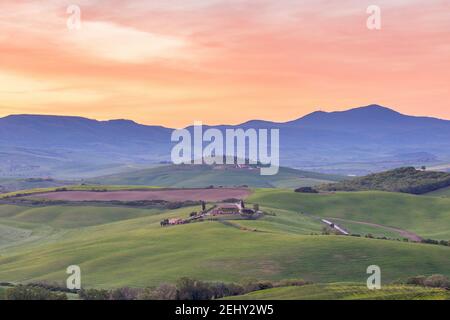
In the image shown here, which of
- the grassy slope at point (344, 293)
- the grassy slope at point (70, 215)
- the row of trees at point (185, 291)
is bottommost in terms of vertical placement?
the grassy slope at point (70, 215)

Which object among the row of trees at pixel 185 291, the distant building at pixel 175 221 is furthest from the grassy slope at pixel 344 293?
the distant building at pixel 175 221

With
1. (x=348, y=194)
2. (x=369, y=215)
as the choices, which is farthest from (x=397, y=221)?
(x=348, y=194)

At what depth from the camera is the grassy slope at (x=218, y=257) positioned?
73062mm

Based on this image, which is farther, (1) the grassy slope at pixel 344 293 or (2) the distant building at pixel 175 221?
(2) the distant building at pixel 175 221

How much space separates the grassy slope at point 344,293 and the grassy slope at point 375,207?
68267 millimetres

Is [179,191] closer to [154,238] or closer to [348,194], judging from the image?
[348,194]

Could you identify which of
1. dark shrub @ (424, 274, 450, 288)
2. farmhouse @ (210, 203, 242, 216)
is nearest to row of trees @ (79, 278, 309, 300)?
dark shrub @ (424, 274, 450, 288)

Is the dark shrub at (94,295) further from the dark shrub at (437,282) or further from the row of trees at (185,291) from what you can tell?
the dark shrub at (437,282)

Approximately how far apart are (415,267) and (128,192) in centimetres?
10828

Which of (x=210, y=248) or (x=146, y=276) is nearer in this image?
(x=146, y=276)

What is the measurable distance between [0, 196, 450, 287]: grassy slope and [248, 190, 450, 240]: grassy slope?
32763mm

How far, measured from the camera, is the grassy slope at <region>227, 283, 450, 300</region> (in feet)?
160
